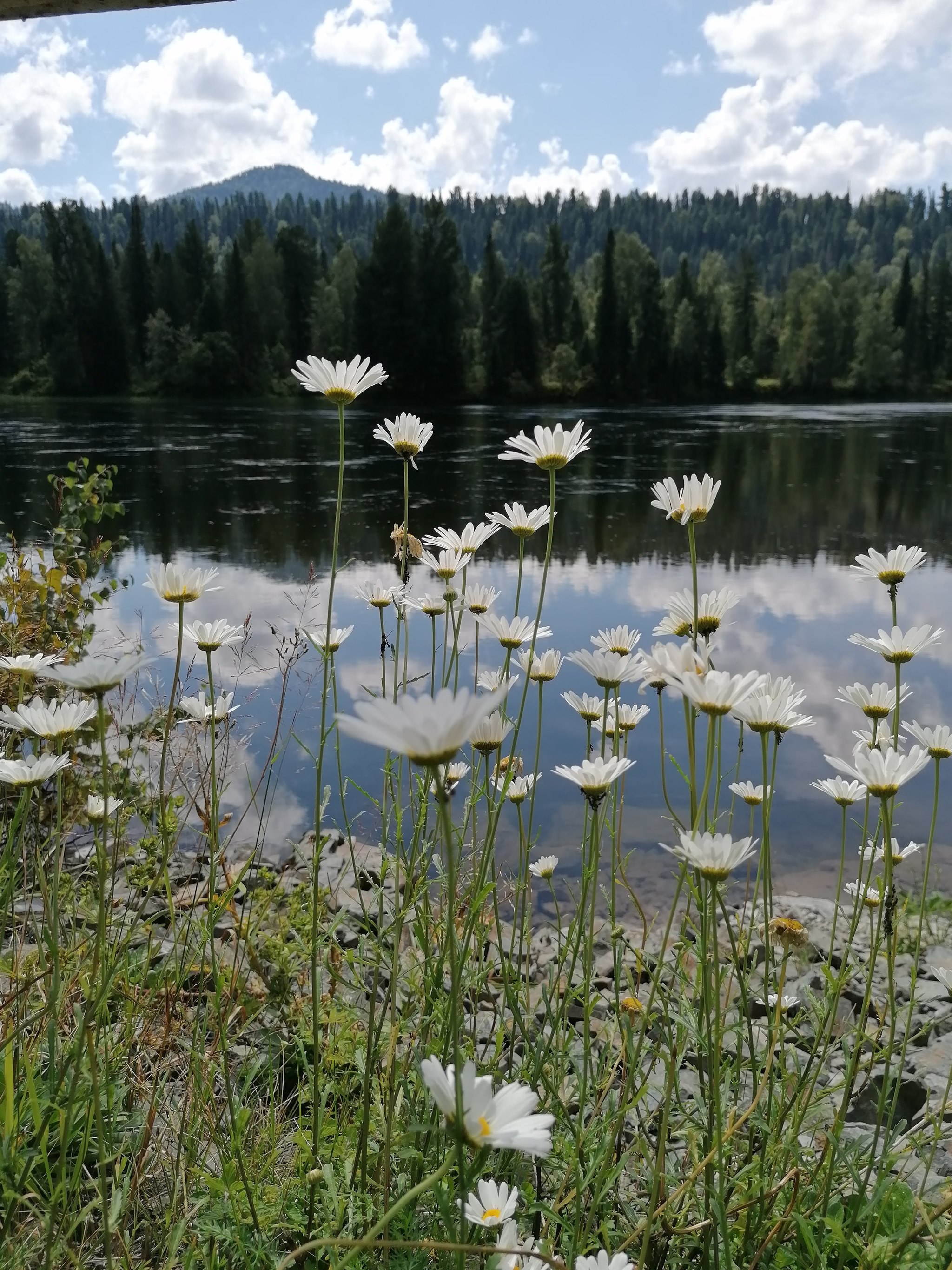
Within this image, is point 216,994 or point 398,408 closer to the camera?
point 216,994

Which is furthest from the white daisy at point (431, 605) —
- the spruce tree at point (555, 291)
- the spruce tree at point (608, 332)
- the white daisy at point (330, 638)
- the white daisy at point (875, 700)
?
the spruce tree at point (555, 291)

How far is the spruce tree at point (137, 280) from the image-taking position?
43406mm

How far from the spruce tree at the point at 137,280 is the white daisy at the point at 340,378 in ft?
152

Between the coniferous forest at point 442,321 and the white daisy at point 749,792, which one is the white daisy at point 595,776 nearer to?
the white daisy at point 749,792

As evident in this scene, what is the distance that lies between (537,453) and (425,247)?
39800 millimetres

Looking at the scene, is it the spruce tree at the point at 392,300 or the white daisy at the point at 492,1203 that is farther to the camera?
the spruce tree at the point at 392,300

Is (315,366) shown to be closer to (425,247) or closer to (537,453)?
(537,453)

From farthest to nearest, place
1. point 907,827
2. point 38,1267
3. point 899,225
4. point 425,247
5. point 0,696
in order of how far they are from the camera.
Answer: point 899,225
point 425,247
point 907,827
point 0,696
point 38,1267

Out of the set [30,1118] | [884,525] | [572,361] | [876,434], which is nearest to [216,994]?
[30,1118]

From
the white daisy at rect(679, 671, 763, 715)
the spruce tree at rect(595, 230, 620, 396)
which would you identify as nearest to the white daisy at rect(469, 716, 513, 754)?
the white daisy at rect(679, 671, 763, 715)

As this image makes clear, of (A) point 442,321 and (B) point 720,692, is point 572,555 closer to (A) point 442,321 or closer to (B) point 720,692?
(B) point 720,692

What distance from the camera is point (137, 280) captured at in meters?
44.1

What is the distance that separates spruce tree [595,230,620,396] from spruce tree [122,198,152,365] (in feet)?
69.6

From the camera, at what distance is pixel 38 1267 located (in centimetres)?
114
